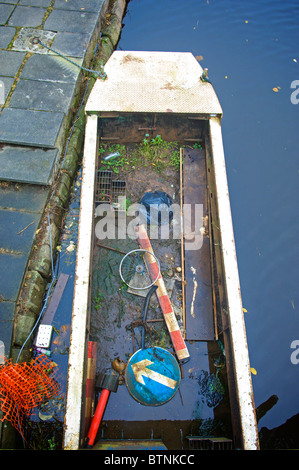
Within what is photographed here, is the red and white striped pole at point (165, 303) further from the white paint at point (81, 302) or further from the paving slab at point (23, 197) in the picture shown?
the paving slab at point (23, 197)

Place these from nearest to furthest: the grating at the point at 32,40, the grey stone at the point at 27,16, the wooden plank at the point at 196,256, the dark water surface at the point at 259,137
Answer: the wooden plank at the point at 196,256
the dark water surface at the point at 259,137
the grating at the point at 32,40
the grey stone at the point at 27,16

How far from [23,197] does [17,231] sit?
1.71 feet

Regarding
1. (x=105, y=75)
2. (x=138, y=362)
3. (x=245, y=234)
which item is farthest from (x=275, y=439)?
(x=105, y=75)

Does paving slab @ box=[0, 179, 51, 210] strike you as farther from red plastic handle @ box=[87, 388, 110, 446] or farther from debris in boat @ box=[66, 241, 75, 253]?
red plastic handle @ box=[87, 388, 110, 446]

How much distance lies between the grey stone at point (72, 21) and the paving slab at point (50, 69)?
2.56ft

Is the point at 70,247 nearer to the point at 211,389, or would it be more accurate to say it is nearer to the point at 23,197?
the point at 23,197

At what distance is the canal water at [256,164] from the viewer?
12.7 ft

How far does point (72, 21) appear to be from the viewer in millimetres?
5691

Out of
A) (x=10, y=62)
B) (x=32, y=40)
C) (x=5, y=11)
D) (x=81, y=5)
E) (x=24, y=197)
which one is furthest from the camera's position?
(x=81, y=5)

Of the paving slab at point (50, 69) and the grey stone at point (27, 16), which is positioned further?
the grey stone at point (27, 16)

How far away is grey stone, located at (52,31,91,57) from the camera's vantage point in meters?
5.35

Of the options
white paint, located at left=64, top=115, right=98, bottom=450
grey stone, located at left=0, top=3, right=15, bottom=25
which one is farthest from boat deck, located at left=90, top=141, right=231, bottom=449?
grey stone, located at left=0, top=3, right=15, bottom=25

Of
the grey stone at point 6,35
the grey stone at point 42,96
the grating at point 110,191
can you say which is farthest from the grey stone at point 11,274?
the grey stone at point 6,35

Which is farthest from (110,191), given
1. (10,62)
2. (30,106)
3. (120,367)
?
(10,62)
